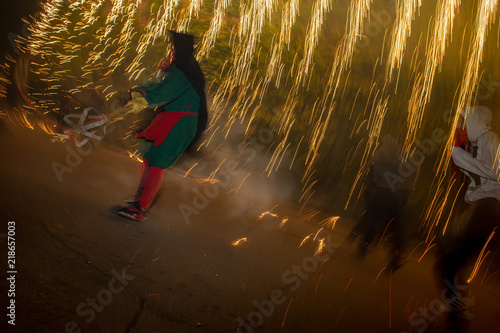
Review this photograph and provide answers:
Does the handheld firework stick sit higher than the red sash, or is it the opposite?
the red sash

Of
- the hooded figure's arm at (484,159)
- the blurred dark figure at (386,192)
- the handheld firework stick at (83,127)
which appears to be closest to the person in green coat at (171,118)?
the handheld firework stick at (83,127)

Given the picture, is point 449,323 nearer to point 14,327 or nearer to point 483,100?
point 14,327

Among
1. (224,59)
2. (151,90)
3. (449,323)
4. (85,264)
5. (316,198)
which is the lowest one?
(316,198)

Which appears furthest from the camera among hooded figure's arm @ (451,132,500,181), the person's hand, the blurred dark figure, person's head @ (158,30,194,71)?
the blurred dark figure

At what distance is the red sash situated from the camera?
3646mm

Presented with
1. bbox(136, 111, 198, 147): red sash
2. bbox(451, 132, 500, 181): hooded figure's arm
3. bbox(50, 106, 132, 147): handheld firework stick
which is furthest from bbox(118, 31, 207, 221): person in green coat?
bbox(451, 132, 500, 181): hooded figure's arm

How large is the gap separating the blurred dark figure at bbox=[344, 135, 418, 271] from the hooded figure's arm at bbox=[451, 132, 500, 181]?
1764 mm

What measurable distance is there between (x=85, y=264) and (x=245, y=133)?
6.79m

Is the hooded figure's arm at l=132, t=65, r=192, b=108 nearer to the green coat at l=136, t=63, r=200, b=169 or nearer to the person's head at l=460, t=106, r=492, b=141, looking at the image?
the green coat at l=136, t=63, r=200, b=169

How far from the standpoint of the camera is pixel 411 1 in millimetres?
4836

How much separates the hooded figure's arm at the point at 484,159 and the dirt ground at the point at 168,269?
1.61 meters

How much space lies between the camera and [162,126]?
3668 millimetres

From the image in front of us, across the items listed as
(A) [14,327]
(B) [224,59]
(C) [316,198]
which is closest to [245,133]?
(B) [224,59]

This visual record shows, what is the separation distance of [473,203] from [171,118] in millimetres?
3302
